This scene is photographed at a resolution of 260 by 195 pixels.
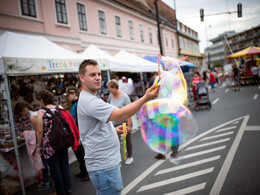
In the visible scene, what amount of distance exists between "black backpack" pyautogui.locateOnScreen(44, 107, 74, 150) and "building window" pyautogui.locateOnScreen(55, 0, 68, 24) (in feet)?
31.1

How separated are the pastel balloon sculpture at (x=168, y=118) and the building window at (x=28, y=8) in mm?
9596

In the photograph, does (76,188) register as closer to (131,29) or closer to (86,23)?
(86,23)

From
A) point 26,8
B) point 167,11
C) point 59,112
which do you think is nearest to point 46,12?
point 26,8

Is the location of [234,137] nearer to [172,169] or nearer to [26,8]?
[172,169]

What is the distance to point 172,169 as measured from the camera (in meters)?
3.92

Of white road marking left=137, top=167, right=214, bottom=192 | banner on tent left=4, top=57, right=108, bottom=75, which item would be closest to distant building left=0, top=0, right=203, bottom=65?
banner on tent left=4, top=57, right=108, bottom=75

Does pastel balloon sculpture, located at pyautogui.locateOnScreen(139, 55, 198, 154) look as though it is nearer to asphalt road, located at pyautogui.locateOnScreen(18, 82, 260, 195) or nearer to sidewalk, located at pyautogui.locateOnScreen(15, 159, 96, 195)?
asphalt road, located at pyautogui.locateOnScreen(18, 82, 260, 195)

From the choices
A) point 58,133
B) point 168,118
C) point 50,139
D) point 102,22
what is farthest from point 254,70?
point 50,139

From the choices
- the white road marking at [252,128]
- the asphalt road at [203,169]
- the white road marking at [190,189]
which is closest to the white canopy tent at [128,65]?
the asphalt road at [203,169]

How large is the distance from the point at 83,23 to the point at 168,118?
42.8 feet

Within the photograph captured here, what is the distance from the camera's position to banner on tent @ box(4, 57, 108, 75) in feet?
12.5

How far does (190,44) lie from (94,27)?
33.4 metres

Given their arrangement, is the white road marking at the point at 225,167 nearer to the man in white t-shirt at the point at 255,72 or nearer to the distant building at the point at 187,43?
the man in white t-shirt at the point at 255,72

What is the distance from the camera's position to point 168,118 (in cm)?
254
